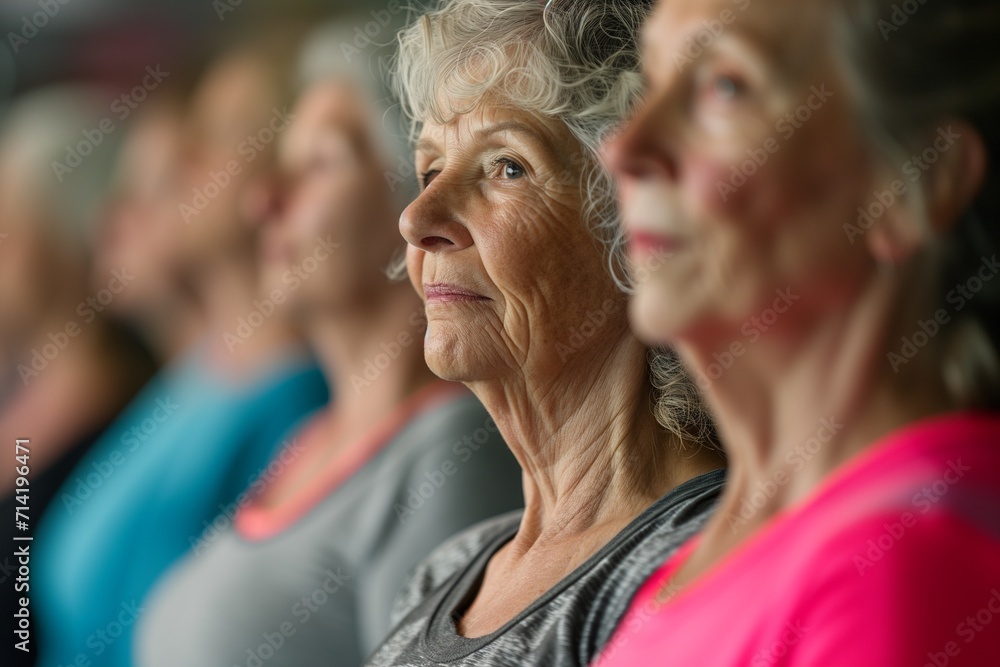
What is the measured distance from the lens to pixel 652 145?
1.89 feet

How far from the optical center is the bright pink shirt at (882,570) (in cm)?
51

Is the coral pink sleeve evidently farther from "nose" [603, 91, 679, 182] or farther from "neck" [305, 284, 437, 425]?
"neck" [305, 284, 437, 425]

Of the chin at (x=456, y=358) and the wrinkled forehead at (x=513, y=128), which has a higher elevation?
the wrinkled forehead at (x=513, y=128)

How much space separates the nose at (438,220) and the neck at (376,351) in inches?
23.9

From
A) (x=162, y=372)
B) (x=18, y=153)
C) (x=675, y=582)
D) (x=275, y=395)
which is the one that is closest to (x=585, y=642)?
(x=675, y=582)

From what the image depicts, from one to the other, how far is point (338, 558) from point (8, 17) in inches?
60.3

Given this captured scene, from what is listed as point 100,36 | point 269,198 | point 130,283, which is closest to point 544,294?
point 269,198

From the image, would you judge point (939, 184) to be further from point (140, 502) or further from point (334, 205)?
point (140, 502)

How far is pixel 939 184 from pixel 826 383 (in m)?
0.11

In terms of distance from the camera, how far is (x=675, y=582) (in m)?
0.66

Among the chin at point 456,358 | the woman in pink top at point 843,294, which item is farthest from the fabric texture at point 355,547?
the woman in pink top at point 843,294

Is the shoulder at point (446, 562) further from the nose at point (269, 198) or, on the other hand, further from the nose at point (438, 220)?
the nose at point (269, 198)

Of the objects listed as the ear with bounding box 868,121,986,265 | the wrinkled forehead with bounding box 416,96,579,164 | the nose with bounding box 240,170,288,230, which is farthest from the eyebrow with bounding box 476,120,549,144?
the nose with bounding box 240,170,288,230

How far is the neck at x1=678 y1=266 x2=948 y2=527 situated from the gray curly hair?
12.7 inches
